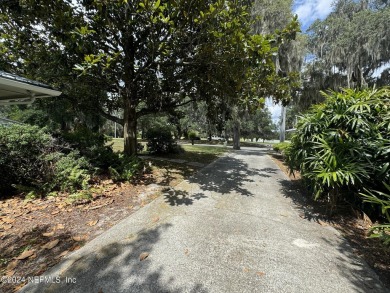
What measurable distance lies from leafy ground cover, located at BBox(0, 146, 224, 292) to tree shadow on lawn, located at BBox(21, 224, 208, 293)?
12.6 inches

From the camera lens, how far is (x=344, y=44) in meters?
11.6

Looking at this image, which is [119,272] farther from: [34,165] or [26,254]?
[34,165]

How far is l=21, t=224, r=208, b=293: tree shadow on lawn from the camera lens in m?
1.96

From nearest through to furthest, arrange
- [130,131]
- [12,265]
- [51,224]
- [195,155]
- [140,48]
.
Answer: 1. [12,265]
2. [51,224]
3. [140,48]
4. [130,131]
5. [195,155]

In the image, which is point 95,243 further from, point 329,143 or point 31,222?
point 329,143

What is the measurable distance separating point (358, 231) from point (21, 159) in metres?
7.16

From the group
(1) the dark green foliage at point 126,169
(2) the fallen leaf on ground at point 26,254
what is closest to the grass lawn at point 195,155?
Answer: (1) the dark green foliage at point 126,169

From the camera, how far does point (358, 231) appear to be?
3348mm

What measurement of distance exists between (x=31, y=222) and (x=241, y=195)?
4.45m

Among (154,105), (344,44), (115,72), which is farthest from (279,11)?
(115,72)

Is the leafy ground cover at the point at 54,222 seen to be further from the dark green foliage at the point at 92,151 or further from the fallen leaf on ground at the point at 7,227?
the dark green foliage at the point at 92,151

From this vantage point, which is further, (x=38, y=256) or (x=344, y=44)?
(x=344, y=44)

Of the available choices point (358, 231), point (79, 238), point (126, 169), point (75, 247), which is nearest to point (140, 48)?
point (126, 169)

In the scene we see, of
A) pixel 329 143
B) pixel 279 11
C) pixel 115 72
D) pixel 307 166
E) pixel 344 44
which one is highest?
pixel 279 11
